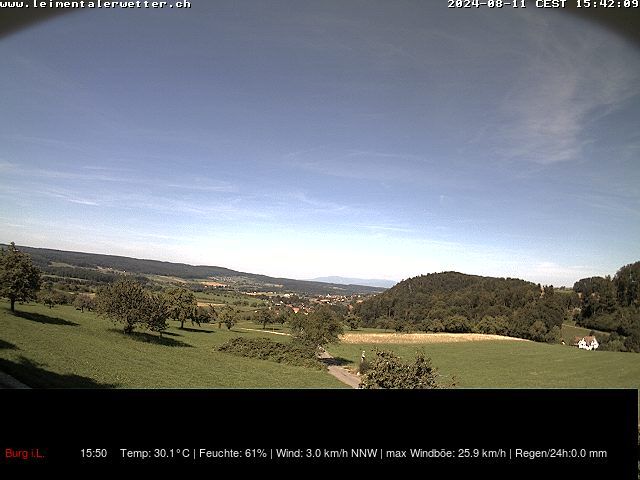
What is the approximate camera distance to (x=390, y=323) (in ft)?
137

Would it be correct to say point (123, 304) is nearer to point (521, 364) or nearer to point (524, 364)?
point (521, 364)

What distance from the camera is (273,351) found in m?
19.2

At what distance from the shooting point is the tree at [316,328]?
20.3m

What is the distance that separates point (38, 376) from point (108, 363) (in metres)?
4.43

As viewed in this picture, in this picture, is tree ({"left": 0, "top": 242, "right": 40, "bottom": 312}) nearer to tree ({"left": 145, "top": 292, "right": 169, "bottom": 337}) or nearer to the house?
tree ({"left": 145, "top": 292, "right": 169, "bottom": 337})

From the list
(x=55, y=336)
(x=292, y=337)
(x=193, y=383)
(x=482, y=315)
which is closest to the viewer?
(x=193, y=383)

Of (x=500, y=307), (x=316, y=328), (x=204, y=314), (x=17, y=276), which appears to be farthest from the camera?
(x=500, y=307)

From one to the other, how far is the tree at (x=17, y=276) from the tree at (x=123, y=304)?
2.81 meters

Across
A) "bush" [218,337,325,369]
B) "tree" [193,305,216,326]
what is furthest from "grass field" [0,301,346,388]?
"tree" [193,305,216,326]

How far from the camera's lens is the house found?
30.2 meters

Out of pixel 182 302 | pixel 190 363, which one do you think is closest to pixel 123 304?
pixel 190 363
